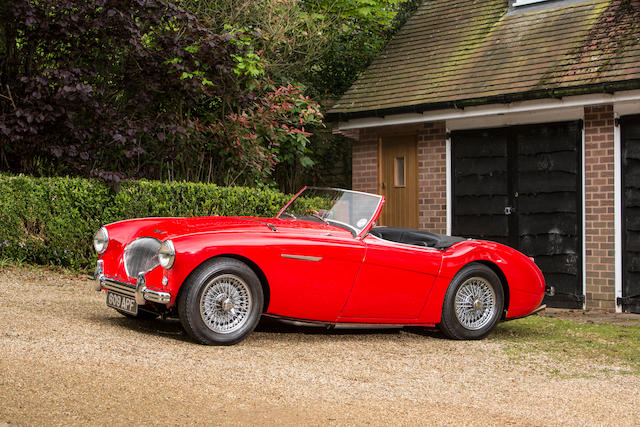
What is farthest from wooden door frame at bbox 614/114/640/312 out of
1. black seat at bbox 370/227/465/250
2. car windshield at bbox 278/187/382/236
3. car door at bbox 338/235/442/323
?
car windshield at bbox 278/187/382/236

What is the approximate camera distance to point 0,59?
413 inches

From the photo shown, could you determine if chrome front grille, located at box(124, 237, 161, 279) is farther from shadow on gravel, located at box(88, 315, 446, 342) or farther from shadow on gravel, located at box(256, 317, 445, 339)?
shadow on gravel, located at box(256, 317, 445, 339)

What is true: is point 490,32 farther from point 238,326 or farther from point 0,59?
point 238,326

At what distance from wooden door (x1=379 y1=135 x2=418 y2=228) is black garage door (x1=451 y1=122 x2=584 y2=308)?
0.90 metres

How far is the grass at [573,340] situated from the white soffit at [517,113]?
11.0 feet

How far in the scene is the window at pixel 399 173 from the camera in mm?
13391

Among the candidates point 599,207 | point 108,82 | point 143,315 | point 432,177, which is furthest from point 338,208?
point 432,177

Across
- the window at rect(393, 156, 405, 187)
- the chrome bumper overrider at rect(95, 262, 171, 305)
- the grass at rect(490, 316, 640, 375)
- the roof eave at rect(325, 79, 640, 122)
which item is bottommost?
the grass at rect(490, 316, 640, 375)

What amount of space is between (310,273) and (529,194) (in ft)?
21.0

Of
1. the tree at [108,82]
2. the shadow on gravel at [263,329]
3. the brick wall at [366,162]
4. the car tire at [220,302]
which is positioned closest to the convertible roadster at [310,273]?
the car tire at [220,302]

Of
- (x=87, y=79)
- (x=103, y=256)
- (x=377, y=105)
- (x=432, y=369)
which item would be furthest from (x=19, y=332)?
(x=377, y=105)

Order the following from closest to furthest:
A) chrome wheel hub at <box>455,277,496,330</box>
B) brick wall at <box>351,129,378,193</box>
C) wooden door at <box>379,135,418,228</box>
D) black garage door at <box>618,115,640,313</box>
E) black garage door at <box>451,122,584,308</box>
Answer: chrome wheel hub at <box>455,277,496,330</box> → black garage door at <box>618,115,640,313</box> → black garage door at <box>451,122,584,308</box> → wooden door at <box>379,135,418,228</box> → brick wall at <box>351,129,378,193</box>

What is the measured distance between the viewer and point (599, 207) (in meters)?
10.8

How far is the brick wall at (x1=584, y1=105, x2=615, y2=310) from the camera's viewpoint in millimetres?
10648
